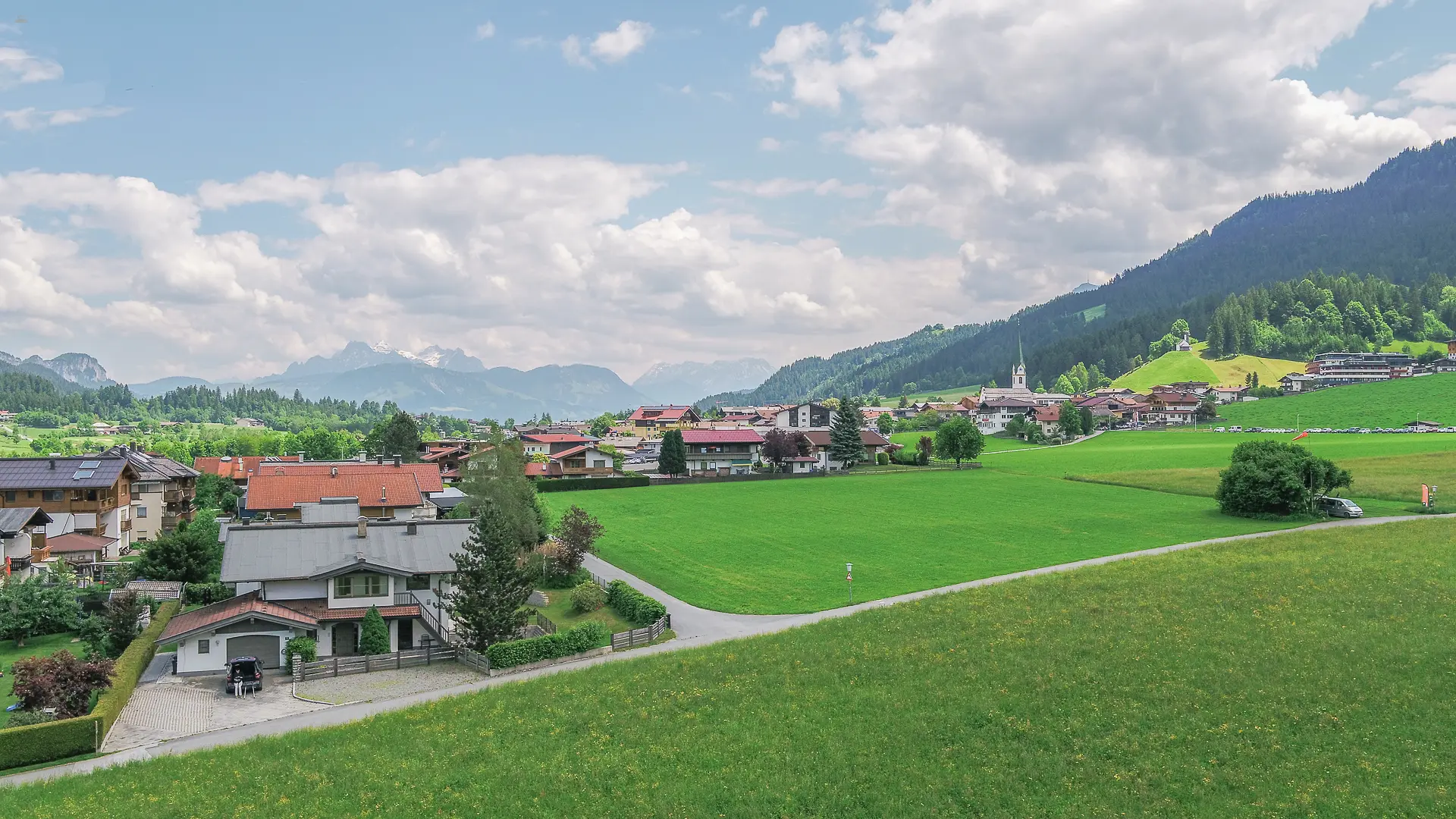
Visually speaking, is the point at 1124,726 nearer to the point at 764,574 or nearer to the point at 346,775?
the point at 346,775

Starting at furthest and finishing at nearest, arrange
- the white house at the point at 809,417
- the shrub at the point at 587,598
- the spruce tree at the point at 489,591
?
the white house at the point at 809,417 → the shrub at the point at 587,598 → the spruce tree at the point at 489,591

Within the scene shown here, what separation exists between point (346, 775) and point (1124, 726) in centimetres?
1998

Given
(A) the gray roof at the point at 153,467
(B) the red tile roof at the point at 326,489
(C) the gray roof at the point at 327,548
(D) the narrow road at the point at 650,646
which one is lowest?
(D) the narrow road at the point at 650,646

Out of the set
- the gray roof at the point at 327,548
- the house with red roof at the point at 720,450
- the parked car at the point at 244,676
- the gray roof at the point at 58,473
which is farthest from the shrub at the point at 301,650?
the house with red roof at the point at 720,450

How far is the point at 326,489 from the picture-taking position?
62.8 m

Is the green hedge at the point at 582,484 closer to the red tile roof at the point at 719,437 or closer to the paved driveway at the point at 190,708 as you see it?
the red tile roof at the point at 719,437

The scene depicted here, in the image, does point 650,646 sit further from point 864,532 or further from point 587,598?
point 864,532

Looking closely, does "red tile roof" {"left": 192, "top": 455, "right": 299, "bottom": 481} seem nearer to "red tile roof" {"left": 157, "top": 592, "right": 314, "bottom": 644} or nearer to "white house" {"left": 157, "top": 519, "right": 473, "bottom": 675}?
"white house" {"left": 157, "top": 519, "right": 473, "bottom": 675}

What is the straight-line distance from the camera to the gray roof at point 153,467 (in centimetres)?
7225

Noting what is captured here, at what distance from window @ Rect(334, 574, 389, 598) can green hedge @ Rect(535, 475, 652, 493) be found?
5713 cm

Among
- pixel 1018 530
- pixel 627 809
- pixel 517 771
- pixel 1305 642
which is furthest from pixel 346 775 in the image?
pixel 1018 530

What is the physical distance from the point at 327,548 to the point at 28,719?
15.2 meters

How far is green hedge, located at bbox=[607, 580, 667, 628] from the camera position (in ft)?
127

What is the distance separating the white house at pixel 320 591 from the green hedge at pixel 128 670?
42.4 inches
